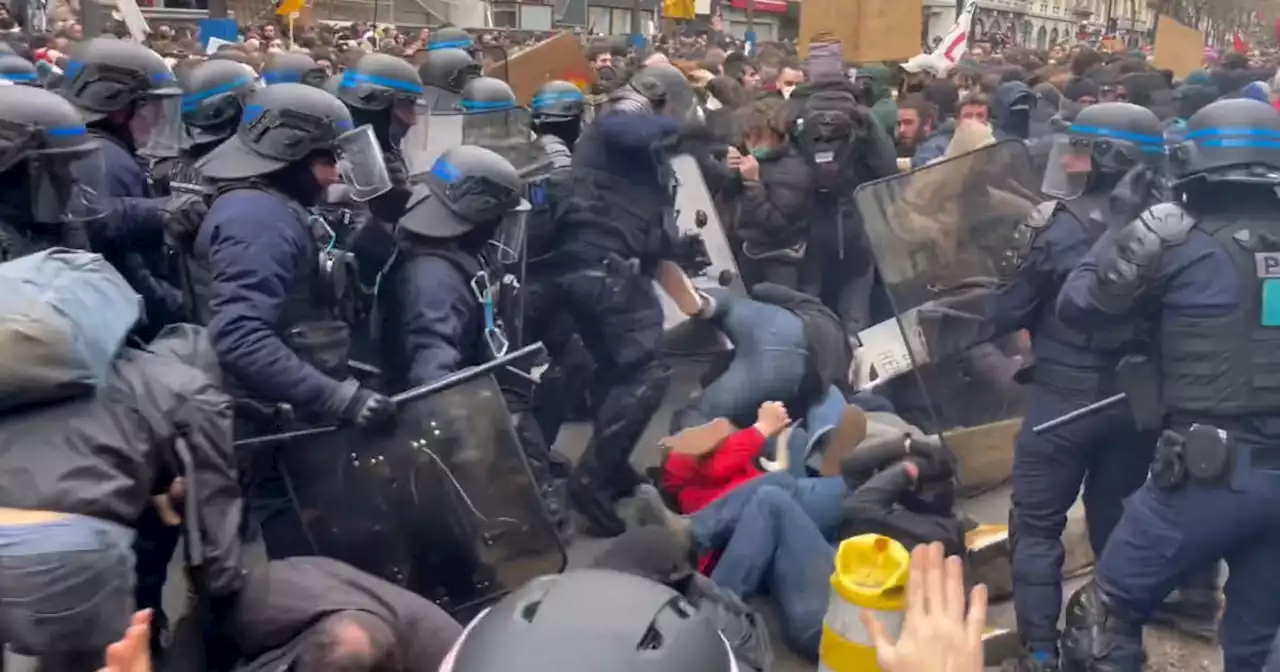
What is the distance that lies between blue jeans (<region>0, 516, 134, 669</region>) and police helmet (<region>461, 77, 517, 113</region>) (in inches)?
155

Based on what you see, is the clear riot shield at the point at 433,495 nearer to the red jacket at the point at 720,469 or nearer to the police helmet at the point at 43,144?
the police helmet at the point at 43,144

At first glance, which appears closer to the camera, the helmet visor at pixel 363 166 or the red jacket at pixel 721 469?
the helmet visor at pixel 363 166

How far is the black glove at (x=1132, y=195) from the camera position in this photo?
3814 mm

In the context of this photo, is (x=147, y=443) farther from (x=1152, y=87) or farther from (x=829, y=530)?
(x=1152, y=87)

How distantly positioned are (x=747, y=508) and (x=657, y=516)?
0.55 metres

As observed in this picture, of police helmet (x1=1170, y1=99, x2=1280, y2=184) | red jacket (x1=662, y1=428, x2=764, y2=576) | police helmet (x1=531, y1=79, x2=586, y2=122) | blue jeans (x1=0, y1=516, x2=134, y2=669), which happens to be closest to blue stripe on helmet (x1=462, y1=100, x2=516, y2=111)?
police helmet (x1=531, y1=79, x2=586, y2=122)

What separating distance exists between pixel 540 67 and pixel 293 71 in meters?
2.19

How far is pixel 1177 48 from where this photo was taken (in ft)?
35.8

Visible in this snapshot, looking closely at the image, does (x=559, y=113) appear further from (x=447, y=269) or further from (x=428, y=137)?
(x=447, y=269)

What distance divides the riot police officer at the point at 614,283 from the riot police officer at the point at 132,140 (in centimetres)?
154

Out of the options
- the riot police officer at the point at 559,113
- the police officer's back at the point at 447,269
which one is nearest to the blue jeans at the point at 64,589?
the police officer's back at the point at 447,269

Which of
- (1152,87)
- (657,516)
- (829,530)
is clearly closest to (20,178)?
(657,516)

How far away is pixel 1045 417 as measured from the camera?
4004 millimetres

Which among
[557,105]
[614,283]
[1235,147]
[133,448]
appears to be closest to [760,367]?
[614,283]
